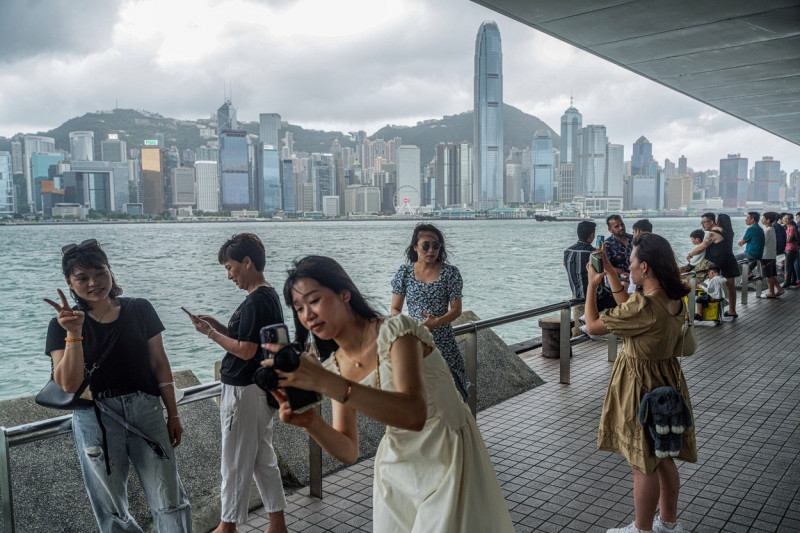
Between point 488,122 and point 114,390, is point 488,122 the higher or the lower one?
the higher one

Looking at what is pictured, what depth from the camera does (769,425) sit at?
5.29 m

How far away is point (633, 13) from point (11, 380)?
2829cm

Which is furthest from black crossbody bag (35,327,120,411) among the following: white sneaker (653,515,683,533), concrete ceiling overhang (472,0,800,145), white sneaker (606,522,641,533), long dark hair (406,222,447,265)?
concrete ceiling overhang (472,0,800,145)

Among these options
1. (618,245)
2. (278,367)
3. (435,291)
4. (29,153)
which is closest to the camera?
(278,367)

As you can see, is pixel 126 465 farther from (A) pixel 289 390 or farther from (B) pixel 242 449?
(A) pixel 289 390

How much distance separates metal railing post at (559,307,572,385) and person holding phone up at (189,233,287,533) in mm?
3750

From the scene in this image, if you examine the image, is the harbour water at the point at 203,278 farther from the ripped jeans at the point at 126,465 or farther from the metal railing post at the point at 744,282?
the metal railing post at the point at 744,282

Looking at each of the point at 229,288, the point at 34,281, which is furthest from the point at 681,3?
the point at 34,281

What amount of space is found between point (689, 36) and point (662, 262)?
4012 mm

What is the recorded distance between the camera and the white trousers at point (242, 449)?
3348 mm

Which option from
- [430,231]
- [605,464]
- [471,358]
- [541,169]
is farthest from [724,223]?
[541,169]

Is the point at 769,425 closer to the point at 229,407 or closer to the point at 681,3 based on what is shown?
the point at 681,3

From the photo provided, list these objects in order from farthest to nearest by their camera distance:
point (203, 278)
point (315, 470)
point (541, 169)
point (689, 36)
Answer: point (541, 169) < point (203, 278) < point (689, 36) < point (315, 470)

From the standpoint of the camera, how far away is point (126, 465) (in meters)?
2.84
